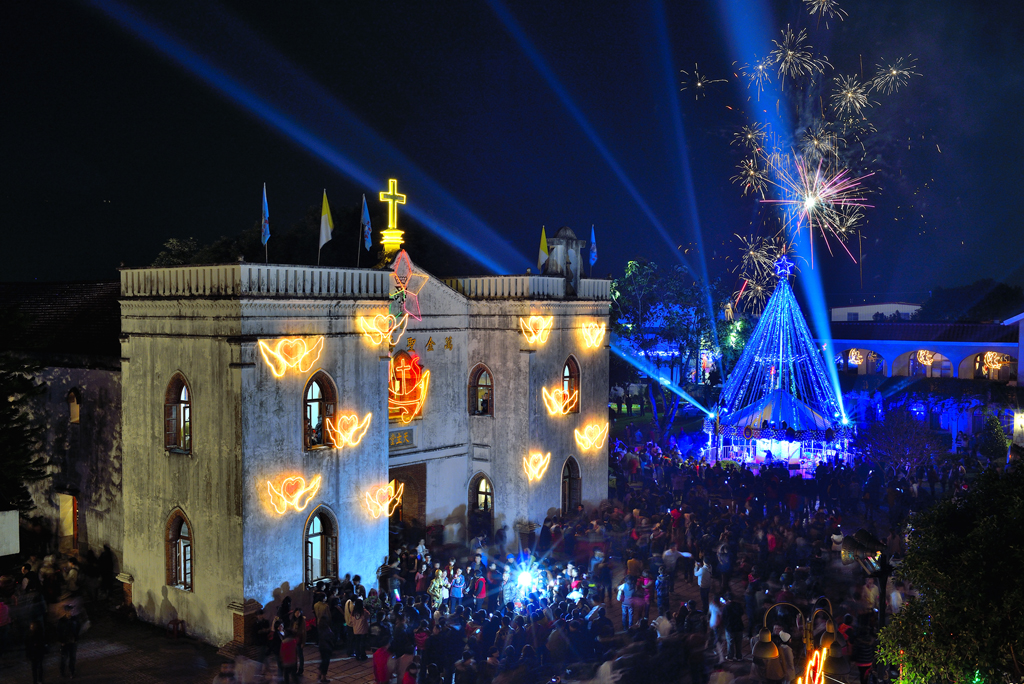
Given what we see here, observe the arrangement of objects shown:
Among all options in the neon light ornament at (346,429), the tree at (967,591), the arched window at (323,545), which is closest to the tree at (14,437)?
the arched window at (323,545)

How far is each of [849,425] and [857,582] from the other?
14.2 m

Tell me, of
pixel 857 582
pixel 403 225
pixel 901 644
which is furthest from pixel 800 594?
pixel 403 225

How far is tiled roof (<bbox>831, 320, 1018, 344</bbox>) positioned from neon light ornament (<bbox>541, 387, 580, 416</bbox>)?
97.6ft

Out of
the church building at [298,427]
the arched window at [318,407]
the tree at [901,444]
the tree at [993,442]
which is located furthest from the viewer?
the tree at [993,442]

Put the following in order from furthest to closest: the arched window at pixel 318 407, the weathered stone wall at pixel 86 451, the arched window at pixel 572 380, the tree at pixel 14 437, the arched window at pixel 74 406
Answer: the arched window at pixel 572 380, the arched window at pixel 74 406, the weathered stone wall at pixel 86 451, the tree at pixel 14 437, the arched window at pixel 318 407

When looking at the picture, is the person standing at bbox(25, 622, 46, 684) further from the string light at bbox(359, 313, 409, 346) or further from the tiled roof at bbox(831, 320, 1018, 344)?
→ the tiled roof at bbox(831, 320, 1018, 344)

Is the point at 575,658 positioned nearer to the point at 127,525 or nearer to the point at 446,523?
the point at 446,523

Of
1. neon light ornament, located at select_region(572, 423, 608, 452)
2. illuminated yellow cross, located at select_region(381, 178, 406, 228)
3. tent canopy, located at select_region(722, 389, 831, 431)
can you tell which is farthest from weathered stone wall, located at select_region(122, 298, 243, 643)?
tent canopy, located at select_region(722, 389, 831, 431)

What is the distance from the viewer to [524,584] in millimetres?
15930

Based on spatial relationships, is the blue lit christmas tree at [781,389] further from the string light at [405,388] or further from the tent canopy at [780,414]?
the string light at [405,388]

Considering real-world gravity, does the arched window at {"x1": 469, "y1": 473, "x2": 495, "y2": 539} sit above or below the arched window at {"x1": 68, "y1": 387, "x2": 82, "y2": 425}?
below

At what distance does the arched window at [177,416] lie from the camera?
51.8 feet

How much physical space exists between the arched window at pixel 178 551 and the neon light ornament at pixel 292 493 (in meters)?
2.00

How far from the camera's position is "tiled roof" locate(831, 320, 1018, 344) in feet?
135
